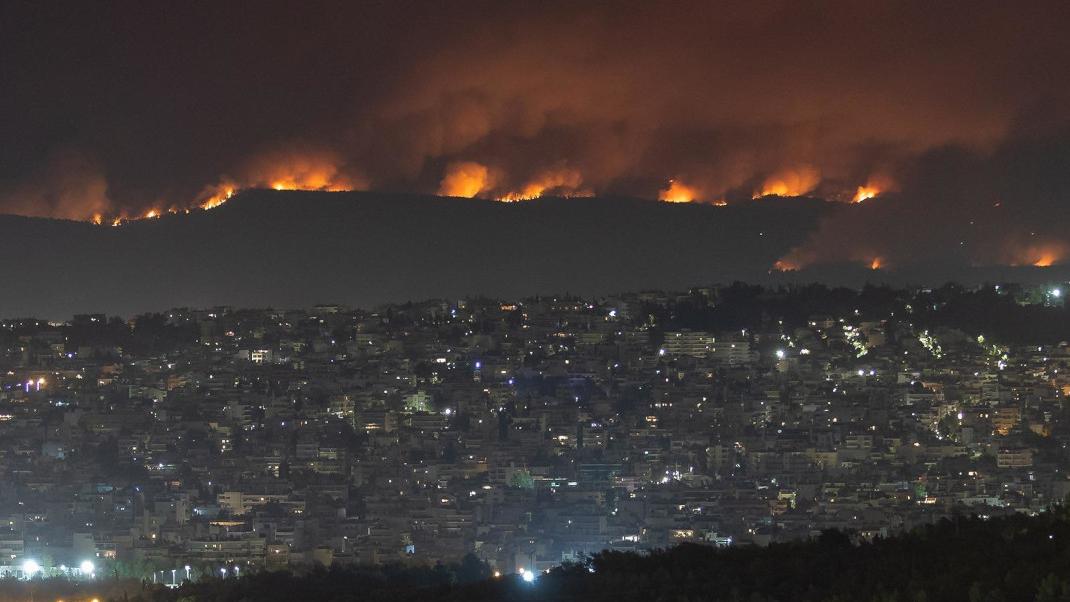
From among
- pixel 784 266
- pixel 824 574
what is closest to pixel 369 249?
pixel 784 266

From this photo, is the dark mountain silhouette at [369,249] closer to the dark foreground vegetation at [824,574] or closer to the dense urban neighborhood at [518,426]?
the dense urban neighborhood at [518,426]

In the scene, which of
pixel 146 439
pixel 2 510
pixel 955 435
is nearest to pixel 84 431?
pixel 146 439

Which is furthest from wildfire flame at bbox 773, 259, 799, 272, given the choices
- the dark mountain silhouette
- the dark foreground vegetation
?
the dark foreground vegetation

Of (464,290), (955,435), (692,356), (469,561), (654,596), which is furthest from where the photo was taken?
(464,290)

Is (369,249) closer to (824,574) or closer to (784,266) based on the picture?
(784,266)

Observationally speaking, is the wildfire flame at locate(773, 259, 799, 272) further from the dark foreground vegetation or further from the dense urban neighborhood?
the dark foreground vegetation

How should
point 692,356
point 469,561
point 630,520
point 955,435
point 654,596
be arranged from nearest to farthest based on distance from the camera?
point 654,596, point 469,561, point 630,520, point 955,435, point 692,356

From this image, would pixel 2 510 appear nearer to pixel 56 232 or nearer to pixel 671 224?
pixel 56 232

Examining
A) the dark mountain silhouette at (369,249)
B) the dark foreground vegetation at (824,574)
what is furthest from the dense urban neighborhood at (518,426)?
the dark foreground vegetation at (824,574)
